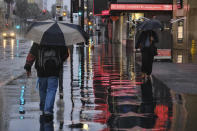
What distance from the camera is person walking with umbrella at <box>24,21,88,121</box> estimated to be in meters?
8.62

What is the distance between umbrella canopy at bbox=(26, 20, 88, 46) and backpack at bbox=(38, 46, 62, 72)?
317mm

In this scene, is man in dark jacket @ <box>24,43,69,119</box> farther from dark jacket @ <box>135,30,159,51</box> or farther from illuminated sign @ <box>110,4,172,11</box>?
illuminated sign @ <box>110,4,172,11</box>

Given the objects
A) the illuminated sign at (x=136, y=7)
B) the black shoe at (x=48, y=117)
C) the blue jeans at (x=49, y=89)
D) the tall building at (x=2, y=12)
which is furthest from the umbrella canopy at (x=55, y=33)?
the tall building at (x=2, y=12)

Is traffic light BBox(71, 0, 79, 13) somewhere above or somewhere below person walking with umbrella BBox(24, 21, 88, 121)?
above

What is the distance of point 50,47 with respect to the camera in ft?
29.1

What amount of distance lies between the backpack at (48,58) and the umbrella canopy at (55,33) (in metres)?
0.32

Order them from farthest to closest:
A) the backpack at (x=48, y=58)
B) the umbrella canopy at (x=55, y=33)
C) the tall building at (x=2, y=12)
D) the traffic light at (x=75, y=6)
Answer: the tall building at (x=2, y=12) → the traffic light at (x=75, y=6) → the backpack at (x=48, y=58) → the umbrella canopy at (x=55, y=33)

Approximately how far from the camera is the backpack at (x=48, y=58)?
885cm

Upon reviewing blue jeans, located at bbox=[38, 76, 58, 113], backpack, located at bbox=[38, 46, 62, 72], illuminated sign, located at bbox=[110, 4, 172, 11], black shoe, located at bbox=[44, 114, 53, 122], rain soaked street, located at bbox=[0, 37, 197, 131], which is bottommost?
rain soaked street, located at bbox=[0, 37, 197, 131]

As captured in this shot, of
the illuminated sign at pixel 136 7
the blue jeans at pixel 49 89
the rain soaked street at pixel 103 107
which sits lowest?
the rain soaked street at pixel 103 107

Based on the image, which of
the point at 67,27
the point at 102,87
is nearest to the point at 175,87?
the point at 102,87

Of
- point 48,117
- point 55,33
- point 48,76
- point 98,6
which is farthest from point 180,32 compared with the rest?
point 98,6

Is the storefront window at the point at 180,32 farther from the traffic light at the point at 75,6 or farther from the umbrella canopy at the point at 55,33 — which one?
the umbrella canopy at the point at 55,33

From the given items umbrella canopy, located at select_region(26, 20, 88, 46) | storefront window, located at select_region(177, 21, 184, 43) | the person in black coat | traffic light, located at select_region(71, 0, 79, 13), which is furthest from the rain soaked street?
traffic light, located at select_region(71, 0, 79, 13)
